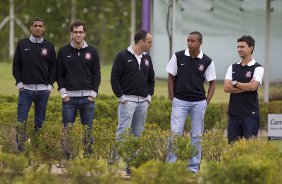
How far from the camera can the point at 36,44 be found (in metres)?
12.4

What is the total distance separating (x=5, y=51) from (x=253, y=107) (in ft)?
110

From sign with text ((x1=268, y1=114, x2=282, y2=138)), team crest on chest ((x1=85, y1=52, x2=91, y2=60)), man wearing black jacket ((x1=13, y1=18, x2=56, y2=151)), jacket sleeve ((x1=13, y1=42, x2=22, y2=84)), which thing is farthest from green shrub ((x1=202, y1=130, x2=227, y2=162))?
sign with text ((x1=268, y1=114, x2=282, y2=138))

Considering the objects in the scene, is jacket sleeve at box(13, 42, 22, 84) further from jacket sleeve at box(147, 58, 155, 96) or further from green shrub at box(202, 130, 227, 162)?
green shrub at box(202, 130, 227, 162)

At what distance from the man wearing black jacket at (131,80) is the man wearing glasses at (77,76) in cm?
47

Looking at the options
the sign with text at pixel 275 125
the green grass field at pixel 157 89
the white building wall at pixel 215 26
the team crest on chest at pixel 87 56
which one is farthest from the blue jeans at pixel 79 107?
the white building wall at pixel 215 26

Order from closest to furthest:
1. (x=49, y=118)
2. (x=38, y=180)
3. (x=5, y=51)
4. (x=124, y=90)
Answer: (x=38, y=180) → (x=124, y=90) → (x=49, y=118) → (x=5, y=51)

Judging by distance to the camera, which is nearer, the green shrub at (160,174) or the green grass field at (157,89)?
the green shrub at (160,174)

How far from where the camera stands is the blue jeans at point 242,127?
39.4 feet

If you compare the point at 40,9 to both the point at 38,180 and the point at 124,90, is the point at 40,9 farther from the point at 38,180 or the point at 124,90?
the point at 38,180

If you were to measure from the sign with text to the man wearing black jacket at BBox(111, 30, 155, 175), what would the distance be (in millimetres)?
2706

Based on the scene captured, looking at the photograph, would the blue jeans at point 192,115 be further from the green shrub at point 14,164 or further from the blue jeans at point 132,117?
the green shrub at point 14,164

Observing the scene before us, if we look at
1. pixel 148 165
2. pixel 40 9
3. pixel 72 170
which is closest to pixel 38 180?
pixel 72 170

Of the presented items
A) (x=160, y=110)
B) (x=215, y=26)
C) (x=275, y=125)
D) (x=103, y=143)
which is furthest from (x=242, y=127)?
(x=215, y=26)

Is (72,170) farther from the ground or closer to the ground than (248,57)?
closer to the ground
